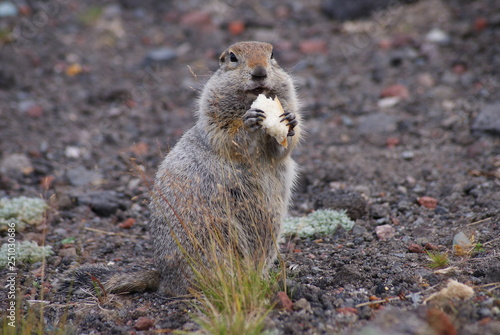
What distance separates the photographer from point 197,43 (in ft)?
37.5

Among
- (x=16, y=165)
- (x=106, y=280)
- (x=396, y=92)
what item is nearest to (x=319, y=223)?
(x=106, y=280)

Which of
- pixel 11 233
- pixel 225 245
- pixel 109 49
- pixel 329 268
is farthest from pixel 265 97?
pixel 109 49

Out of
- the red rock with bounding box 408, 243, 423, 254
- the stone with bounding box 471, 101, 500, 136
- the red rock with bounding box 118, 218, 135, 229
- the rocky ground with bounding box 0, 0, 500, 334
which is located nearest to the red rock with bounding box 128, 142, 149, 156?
the rocky ground with bounding box 0, 0, 500, 334

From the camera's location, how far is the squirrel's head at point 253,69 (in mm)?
4926

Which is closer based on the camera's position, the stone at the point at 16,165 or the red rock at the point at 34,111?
the stone at the point at 16,165

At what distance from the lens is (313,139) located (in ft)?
27.7

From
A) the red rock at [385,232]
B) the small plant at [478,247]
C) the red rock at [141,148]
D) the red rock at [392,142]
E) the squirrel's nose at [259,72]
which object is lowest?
the red rock at [385,232]

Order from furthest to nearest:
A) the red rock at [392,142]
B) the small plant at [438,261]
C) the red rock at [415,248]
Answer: the red rock at [392,142], the red rock at [415,248], the small plant at [438,261]

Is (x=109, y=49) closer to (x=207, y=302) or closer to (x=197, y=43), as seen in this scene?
(x=197, y=43)

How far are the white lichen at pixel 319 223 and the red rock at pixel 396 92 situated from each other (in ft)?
11.9

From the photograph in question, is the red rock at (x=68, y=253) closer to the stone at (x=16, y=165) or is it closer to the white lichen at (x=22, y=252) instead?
the white lichen at (x=22, y=252)

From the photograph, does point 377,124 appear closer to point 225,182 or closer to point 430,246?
point 430,246

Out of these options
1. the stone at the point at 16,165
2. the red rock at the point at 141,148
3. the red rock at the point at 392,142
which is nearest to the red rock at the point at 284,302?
the red rock at the point at 392,142

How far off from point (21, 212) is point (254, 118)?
326 centimetres
